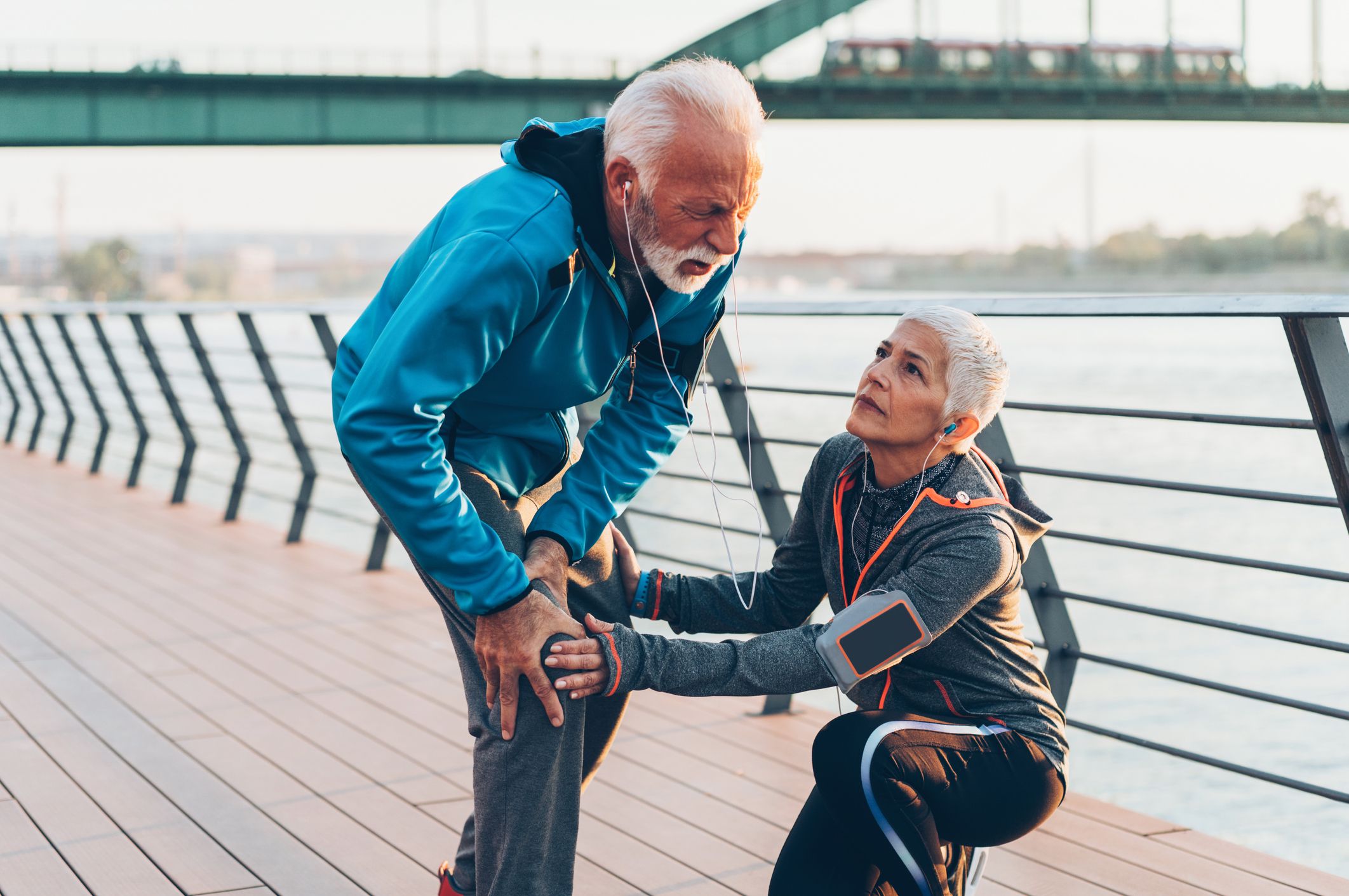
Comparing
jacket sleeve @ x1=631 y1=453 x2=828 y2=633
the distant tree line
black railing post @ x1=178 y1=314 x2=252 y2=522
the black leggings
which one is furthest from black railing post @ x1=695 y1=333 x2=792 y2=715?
the distant tree line

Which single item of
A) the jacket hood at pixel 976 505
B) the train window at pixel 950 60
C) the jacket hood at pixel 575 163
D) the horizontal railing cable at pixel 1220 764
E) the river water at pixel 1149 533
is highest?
the train window at pixel 950 60

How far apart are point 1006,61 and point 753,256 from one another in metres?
10.2

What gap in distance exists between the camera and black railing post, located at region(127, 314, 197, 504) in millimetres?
7316

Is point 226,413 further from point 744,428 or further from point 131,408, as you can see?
point 744,428

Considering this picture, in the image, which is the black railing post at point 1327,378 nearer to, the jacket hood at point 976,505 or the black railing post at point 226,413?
the jacket hood at point 976,505

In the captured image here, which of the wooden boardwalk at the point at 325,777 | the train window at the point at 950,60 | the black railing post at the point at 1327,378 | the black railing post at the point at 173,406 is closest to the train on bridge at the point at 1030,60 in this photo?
the train window at the point at 950,60

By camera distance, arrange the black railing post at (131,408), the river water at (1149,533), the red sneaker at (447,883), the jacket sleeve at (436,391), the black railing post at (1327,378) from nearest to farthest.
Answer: the jacket sleeve at (436,391), the red sneaker at (447,883), the black railing post at (1327,378), the river water at (1149,533), the black railing post at (131,408)

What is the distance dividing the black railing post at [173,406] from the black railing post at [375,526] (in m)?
2.15

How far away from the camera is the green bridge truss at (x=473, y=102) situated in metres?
25.9

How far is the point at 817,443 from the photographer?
259 centimetres

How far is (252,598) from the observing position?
513cm

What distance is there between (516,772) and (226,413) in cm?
546

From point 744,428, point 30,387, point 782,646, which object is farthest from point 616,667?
point 30,387

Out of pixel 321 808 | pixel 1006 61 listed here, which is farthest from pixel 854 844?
pixel 1006 61
